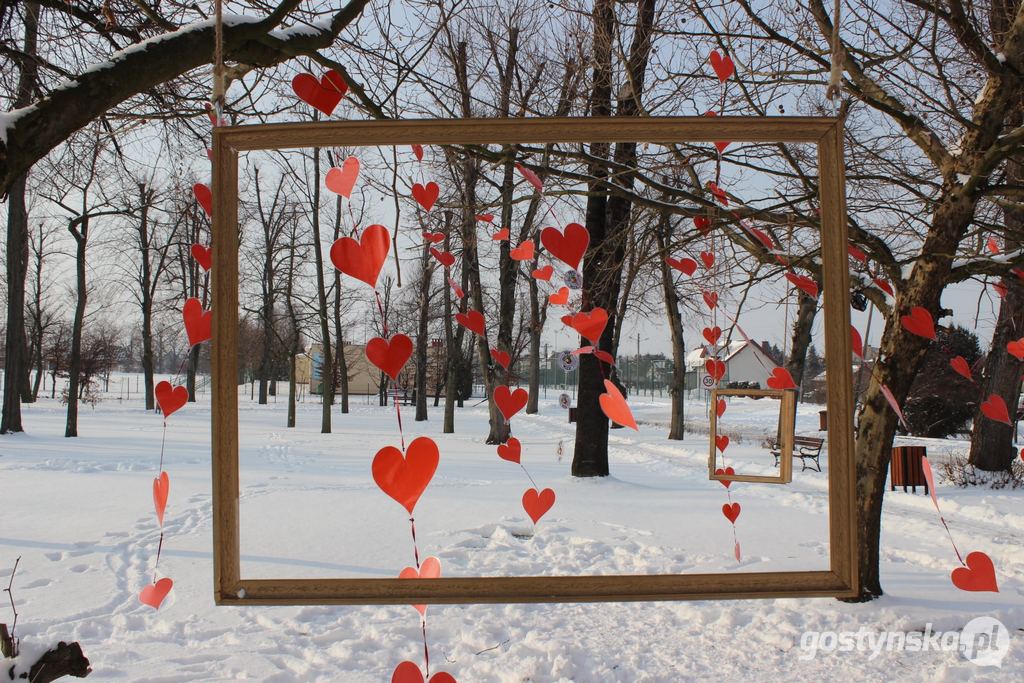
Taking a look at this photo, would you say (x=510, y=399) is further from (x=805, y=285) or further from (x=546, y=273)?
(x=805, y=285)

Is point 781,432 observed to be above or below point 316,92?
below

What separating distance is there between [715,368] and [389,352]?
209cm

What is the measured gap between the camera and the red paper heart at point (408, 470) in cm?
144

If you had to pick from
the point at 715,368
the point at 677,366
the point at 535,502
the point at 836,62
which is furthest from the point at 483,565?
the point at 677,366

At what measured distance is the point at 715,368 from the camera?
3258 millimetres

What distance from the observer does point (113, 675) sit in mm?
3293

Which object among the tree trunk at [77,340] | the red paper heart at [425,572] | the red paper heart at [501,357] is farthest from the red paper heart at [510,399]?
the tree trunk at [77,340]

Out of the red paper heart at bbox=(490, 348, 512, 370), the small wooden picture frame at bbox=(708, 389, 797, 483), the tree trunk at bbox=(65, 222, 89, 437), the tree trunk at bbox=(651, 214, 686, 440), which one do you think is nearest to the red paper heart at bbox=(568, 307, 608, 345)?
the red paper heart at bbox=(490, 348, 512, 370)

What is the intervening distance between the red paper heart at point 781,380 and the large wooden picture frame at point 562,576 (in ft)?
4.00

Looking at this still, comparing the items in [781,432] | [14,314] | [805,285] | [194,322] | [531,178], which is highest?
[14,314]

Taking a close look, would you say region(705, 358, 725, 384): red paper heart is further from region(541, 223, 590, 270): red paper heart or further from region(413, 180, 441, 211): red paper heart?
region(413, 180, 441, 211): red paper heart

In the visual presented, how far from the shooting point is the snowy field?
359 centimetres

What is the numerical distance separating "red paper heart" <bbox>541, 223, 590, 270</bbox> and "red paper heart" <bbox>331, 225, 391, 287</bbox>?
65 centimetres

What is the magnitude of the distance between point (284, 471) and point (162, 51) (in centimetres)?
839
